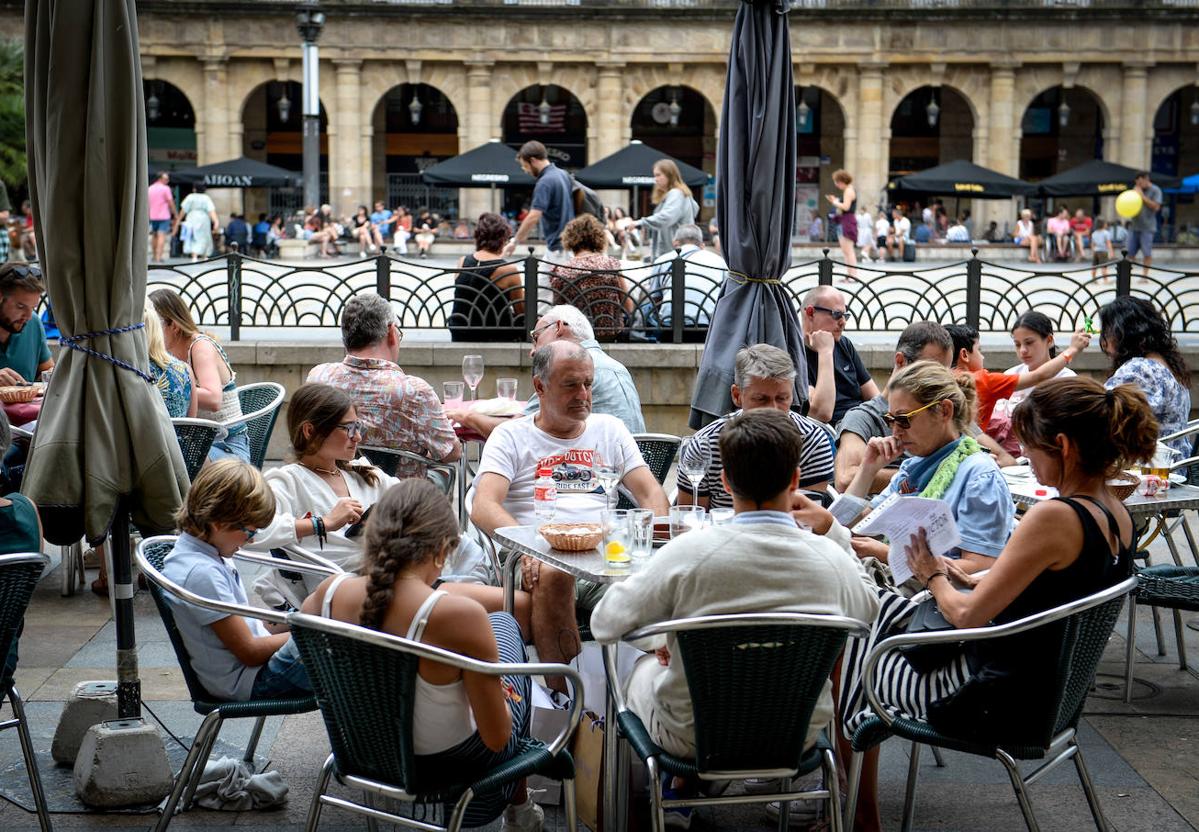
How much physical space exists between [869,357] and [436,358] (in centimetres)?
360

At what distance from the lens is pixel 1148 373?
22.6 feet

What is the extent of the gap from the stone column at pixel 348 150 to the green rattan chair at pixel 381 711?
37.4 m

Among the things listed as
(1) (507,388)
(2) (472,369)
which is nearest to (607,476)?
(1) (507,388)

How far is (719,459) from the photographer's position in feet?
17.8

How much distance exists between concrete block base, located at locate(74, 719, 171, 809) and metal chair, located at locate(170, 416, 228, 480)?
229 cm

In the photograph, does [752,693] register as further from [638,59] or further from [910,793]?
[638,59]

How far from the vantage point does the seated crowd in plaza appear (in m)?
3.54

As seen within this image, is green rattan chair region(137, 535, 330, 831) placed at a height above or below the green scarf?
below

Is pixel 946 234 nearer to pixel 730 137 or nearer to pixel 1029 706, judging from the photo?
pixel 730 137

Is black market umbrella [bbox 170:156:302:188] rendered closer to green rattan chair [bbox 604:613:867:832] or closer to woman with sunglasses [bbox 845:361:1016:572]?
woman with sunglasses [bbox 845:361:1016:572]

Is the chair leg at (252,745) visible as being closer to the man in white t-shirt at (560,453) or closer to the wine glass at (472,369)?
the man in white t-shirt at (560,453)

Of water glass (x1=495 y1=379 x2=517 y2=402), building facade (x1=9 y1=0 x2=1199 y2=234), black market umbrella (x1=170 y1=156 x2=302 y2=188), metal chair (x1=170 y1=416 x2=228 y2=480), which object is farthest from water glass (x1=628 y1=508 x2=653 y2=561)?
building facade (x1=9 y1=0 x2=1199 y2=234)

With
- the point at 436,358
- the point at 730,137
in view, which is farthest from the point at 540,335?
→ the point at 436,358

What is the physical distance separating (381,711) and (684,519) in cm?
157
